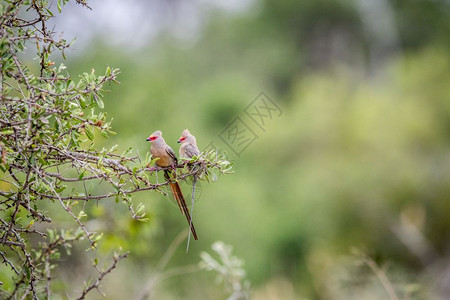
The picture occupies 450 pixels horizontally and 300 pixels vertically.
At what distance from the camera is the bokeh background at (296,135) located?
9.20 meters

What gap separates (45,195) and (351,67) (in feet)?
98.9

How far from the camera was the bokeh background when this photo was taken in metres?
9.20

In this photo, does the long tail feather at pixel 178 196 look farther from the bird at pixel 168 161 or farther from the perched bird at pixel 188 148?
the perched bird at pixel 188 148

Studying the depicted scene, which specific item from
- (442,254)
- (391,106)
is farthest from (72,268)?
(391,106)

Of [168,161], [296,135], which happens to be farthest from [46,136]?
[296,135]

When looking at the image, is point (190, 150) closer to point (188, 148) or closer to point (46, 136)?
point (188, 148)

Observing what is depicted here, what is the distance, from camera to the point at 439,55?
23328mm

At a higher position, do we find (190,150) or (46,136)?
(46,136)

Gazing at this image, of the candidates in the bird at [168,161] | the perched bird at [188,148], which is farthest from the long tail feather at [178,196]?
the perched bird at [188,148]

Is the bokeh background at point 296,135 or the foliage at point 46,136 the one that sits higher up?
the bokeh background at point 296,135

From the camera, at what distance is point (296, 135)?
72.7 feet

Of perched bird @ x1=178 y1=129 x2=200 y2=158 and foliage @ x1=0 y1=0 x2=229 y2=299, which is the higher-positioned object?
foliage @ x1=0 y1=0 x2=229 y2=299

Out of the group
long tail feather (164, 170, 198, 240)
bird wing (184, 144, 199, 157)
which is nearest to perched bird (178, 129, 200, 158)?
bird wing (184, 144, 199, 157)

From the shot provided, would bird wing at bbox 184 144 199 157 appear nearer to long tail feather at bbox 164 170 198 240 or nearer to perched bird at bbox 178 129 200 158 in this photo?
perched bird at bbox 178 129 200 158
